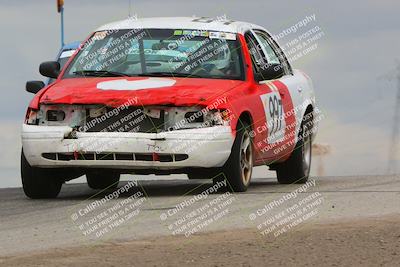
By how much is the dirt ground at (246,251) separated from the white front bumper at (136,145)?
95.2 inches

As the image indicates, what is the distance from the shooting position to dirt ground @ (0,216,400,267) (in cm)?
840

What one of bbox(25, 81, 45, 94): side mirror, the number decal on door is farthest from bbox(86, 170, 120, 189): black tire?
the number decal on door

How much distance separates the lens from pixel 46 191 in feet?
42.9

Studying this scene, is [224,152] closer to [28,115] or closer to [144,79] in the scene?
[144,79]

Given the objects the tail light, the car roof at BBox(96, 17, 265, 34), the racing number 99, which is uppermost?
the car roof at BBox(96, 17, 265, 34)

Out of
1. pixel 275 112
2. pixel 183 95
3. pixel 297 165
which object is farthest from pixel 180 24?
pixel 297 165

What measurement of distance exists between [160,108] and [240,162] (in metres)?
0.98

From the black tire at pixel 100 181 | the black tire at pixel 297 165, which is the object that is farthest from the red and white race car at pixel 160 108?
the black tire at pixel 100 181

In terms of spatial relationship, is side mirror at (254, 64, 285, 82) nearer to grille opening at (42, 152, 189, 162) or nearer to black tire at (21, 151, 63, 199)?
grille opening at (42, 152, 189, 162)

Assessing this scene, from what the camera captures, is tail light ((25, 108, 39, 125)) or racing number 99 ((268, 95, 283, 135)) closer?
tail light ((25, 108, 39, 125))

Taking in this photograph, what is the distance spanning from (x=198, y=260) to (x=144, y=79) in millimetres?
4671

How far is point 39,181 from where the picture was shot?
13.0 metres

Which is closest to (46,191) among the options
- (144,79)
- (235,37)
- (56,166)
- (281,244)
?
(56,166)

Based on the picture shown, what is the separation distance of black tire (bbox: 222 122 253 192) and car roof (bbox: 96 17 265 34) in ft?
4.56
